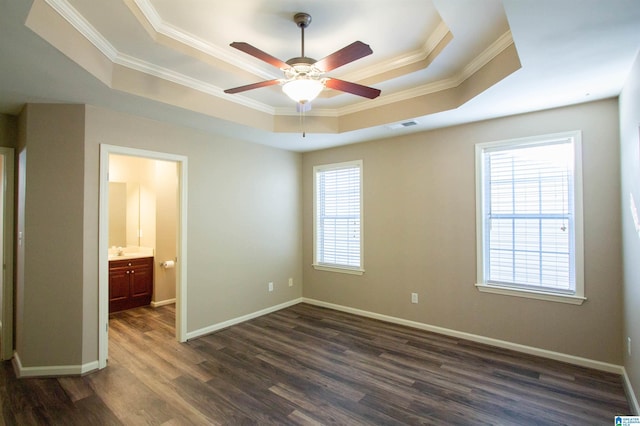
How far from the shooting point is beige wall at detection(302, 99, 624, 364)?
2.93 m

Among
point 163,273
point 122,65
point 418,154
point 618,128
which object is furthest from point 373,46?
point 163,273

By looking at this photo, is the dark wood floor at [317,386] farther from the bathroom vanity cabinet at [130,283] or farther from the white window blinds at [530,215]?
the bathroom vanity cabinet at [130,283]

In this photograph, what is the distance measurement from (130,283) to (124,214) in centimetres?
133

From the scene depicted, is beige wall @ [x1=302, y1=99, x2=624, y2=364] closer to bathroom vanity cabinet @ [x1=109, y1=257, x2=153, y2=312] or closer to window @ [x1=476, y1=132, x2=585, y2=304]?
window @ [x1=476, y1=132, x2=585, y2=304]

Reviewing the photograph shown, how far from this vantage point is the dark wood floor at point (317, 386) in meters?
2.32

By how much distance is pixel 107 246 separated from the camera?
311 centimetres

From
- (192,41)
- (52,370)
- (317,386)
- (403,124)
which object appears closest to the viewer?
(192,41)

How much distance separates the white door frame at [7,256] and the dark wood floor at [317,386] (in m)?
0.44

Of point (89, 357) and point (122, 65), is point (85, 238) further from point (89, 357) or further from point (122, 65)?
point (122, 65)

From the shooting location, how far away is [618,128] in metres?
2.86

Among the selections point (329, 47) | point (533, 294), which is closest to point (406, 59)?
point (329, 47)

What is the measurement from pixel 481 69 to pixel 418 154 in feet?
4.87

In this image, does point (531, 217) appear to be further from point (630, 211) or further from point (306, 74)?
point (306, 74)

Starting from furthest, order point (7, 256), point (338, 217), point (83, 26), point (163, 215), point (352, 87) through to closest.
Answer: point (163, 215) → point (338, 217) → point (7, 256) → point (352, 87) → point (83, 26)
